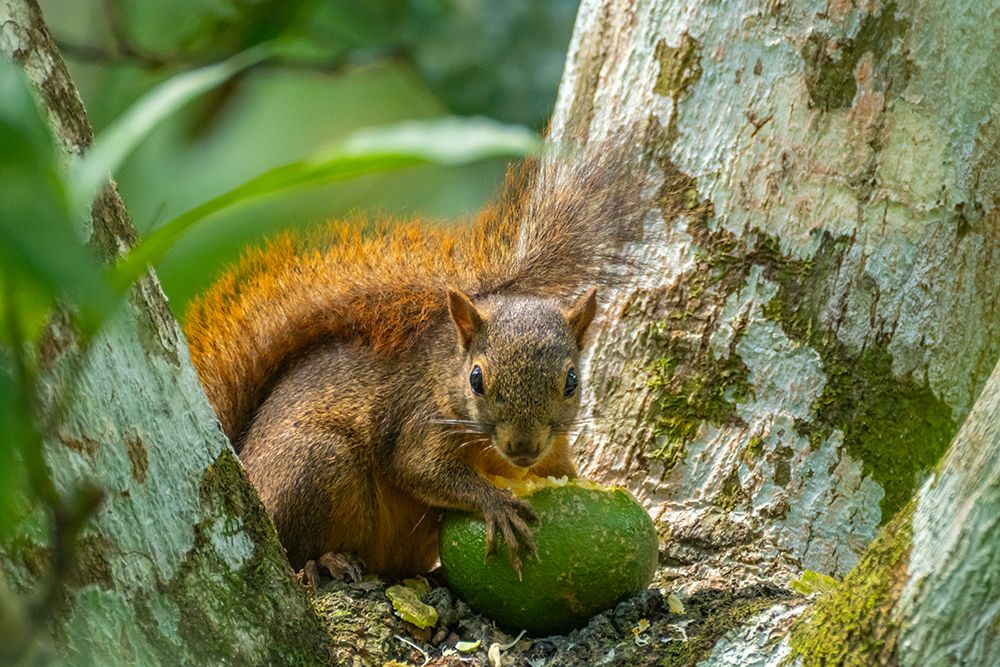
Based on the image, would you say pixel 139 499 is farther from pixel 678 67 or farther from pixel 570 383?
pixel 678 67

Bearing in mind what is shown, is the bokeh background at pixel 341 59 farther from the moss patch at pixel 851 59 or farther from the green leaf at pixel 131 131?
the green leaf at pixel 131 131

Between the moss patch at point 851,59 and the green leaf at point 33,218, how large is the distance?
2046 millimetres

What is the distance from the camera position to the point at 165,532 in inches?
54.1

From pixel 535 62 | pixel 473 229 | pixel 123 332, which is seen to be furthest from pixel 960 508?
pixel 535 62

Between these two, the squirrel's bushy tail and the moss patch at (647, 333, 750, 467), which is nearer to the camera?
the moss patch at (647, 333, 750, 467)

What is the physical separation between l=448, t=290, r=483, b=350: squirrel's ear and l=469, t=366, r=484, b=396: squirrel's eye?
0.28 feet

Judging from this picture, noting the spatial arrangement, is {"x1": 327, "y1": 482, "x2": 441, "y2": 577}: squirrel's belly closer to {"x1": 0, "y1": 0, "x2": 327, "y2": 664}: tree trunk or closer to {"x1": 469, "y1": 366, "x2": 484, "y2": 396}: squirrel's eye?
{"x1": 469, "y1": 366, "x2": 484, "y2": 396}: squirrel's eye

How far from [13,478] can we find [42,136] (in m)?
0.17

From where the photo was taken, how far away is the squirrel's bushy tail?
249 centimetres

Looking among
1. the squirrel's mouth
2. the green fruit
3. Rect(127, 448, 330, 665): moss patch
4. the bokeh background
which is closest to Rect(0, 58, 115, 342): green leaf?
Rect(127, 448, 330, 665): moss patch

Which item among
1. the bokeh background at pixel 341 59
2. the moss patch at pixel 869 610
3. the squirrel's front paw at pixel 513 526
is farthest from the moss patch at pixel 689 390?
the bokeh background at pixel 341 59

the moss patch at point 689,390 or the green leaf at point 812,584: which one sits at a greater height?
the moss patch at point 689,390

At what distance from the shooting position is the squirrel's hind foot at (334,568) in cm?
230

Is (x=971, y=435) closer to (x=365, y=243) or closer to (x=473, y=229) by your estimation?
(x=473, y=229)
